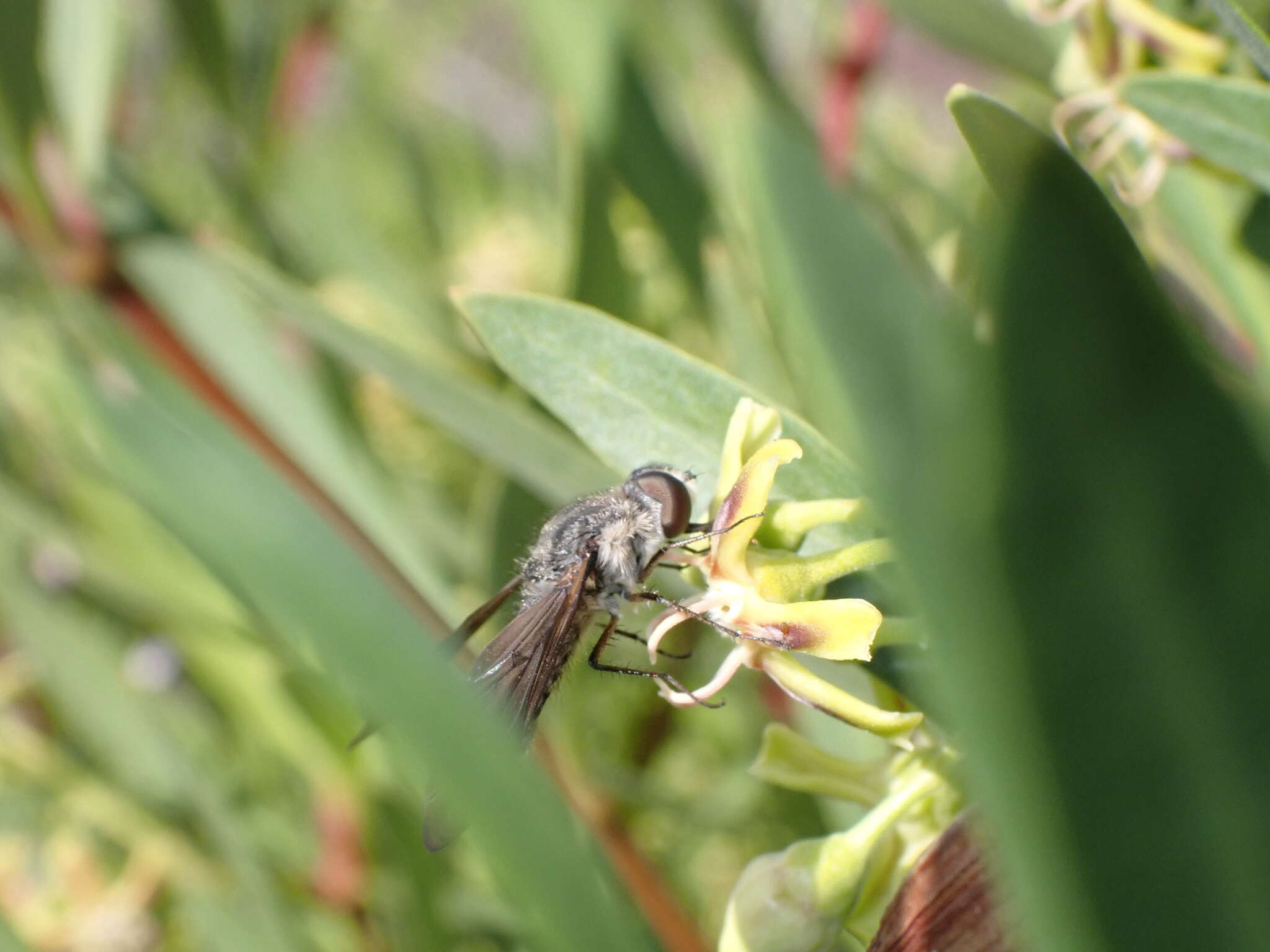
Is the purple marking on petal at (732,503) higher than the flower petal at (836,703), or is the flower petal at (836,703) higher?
the purple marking on petal at (732,503)

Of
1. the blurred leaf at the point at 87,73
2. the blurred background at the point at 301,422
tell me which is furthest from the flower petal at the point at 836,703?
the blurred leaf at the point at 87,73

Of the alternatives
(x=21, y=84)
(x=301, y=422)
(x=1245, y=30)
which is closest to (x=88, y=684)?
(x=301, y=422)

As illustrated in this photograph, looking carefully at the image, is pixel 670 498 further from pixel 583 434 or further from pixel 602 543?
pixel 583 434

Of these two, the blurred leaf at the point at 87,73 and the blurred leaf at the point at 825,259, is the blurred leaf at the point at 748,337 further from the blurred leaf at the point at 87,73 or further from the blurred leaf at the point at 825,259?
the blurred leaf at the point at 87,73

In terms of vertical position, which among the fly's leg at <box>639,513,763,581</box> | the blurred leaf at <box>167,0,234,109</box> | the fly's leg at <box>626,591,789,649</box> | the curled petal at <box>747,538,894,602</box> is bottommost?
the fly's leg at <box>639,513,763,581</box>

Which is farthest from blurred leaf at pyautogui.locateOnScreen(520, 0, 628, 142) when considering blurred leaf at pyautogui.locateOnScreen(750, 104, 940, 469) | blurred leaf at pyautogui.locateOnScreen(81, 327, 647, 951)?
blurred leaf at pyautogui.locateOnScreen(81, 327, 647, 951)

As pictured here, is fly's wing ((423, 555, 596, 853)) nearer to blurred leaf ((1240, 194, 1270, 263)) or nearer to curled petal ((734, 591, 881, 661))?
curled petal ((734, 591, 881, 661))

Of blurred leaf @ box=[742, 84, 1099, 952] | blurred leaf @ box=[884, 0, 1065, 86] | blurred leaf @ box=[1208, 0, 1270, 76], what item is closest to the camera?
blurred leaf @ box=[742, 84, 1099, 952]
